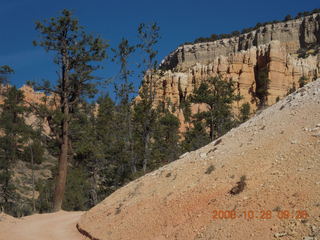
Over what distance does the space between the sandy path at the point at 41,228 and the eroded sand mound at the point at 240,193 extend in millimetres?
617

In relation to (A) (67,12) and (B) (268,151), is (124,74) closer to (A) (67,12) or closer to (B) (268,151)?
(A) (67,12)

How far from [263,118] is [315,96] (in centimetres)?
197

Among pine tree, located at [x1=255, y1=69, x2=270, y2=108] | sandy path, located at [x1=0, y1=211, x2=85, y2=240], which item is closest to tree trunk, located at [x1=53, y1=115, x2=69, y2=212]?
sandy path, located at [x1=0, y1=211, x2=85, y2=240]

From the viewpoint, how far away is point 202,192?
9430 mm

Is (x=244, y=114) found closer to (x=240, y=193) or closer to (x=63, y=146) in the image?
(x=63, y=146)

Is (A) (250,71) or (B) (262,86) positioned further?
(A) (250,71)

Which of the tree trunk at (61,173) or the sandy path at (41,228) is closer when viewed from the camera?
the sandy path at (41,228)

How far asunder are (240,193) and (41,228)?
22.3 feet

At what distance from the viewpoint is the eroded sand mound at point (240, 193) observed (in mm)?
7164

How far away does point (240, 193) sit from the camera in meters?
8.53

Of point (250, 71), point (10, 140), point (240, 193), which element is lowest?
point (240, 193)

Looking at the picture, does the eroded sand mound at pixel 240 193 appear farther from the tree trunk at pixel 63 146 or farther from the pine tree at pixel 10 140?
the pine tree at pixel 10 140

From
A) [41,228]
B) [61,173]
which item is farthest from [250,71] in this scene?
[41,228]

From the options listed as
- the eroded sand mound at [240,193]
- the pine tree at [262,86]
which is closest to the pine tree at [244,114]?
the pine tree at [262,86]
